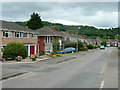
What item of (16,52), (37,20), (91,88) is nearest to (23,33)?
(16,52)

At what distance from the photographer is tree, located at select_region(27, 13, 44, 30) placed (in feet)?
285

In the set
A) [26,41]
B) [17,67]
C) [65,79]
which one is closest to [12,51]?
[17,67]

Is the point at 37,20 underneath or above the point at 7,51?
above

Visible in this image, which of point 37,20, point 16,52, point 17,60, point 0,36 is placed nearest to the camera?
point 17,60

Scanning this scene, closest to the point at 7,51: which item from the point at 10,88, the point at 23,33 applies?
the point at 23,33

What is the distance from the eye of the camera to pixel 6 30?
32906 mm

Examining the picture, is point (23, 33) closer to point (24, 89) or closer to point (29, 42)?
point (29, 42)

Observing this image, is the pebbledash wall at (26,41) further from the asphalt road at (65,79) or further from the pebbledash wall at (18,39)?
the asphalt road at (65,79)

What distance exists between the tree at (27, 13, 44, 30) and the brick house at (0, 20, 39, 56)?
42.8 meters

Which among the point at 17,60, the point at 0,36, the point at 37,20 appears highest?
the point at 37,20

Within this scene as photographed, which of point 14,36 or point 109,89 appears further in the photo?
point 14,36

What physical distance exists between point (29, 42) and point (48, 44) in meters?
12.5

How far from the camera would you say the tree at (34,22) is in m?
86.9

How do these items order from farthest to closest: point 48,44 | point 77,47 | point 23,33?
1. point 77,47
2. point 48,44
3. point 23,33
